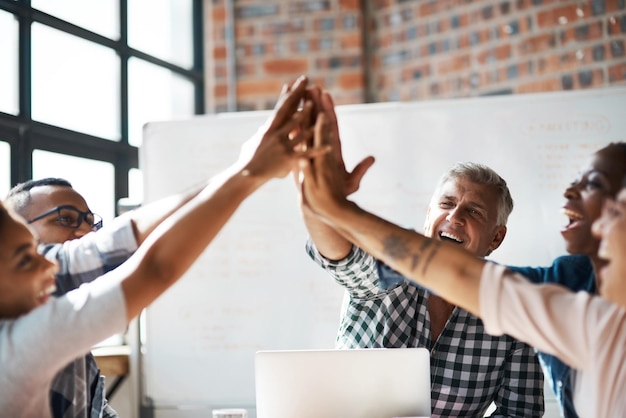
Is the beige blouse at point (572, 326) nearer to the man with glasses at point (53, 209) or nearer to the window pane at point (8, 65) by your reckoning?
the man with glasses at point (53, 209)

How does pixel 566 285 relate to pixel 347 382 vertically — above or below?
above

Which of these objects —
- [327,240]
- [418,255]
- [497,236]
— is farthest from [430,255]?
[497,236]

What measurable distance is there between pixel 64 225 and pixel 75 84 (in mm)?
1810

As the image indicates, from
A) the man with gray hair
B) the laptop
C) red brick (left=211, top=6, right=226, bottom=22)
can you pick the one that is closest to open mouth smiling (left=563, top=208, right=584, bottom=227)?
the laptop

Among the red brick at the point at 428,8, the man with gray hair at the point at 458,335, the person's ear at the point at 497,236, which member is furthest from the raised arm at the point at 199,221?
the red brick at the point at 428,8

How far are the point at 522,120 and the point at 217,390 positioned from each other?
159 centimetres

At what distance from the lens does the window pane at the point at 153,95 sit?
367 cm

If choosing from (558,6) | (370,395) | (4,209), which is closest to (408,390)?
(370,395)

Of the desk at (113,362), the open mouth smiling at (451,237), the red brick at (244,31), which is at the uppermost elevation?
the red brick at (244,31)

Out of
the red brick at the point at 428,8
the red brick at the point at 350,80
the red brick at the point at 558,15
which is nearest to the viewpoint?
the red brick at the point at 558,15

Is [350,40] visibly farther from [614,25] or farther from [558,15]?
[614,25]

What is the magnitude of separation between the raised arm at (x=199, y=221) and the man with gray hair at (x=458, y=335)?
66 centimetres

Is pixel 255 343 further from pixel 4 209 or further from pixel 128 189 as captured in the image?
pixel 4 209

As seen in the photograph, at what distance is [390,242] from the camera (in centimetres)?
129
